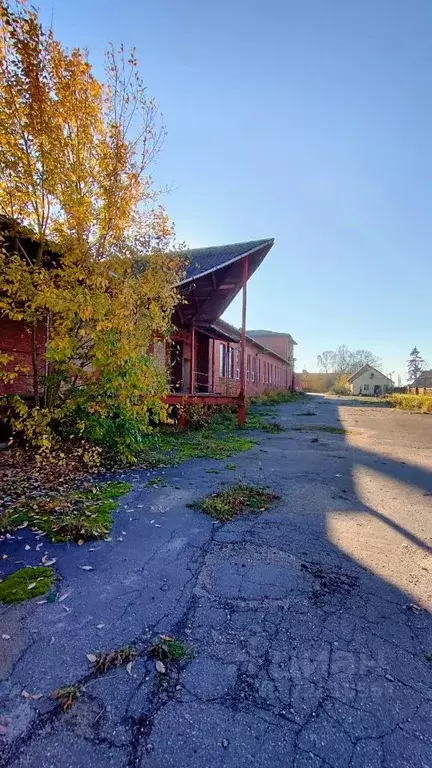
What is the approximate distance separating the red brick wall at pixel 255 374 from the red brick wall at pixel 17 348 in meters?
9.54

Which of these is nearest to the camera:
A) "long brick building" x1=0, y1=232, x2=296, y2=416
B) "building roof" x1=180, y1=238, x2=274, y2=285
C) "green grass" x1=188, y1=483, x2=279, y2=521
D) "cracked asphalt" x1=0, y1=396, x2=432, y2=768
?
"cracked asphalt" x1=0, y1=396, x2=432, y2=768

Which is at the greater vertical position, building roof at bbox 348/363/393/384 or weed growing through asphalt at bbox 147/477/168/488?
building roof at bbox 348/363/393/384

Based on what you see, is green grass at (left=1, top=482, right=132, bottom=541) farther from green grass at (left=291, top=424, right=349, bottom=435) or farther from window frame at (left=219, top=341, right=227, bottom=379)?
window frame at (left=219, top=341, right=227, bottom=379)

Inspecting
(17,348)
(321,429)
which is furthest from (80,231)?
(321,429)

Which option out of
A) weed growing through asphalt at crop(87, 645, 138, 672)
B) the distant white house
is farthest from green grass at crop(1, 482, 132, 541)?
the distant white house

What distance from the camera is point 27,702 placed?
179 centimetres

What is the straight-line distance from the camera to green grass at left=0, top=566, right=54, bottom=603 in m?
2.65

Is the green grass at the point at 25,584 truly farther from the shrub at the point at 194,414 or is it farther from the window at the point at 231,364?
the window at the point at 231,364

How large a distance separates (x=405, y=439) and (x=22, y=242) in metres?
10.6

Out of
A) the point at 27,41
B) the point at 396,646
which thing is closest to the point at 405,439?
the point at 396,646

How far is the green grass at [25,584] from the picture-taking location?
104 inches

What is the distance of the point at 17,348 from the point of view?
7625 millimetres

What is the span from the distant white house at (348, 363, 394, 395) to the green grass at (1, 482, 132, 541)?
68.9m

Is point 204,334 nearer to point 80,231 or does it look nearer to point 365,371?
point 80,231
